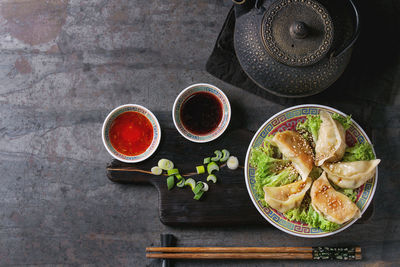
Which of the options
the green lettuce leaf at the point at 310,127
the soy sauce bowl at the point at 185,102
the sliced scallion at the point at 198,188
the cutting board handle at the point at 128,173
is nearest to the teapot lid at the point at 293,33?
the green lettuce leaf at the point at 310,127

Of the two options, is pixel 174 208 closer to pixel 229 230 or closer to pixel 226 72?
pixel 229 230

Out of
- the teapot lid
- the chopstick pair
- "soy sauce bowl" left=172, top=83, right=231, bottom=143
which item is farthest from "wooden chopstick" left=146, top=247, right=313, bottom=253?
the teapot lid

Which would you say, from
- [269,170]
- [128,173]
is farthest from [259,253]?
[128,173]

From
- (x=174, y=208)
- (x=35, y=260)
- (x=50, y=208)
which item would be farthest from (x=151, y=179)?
(x=35, y=260)

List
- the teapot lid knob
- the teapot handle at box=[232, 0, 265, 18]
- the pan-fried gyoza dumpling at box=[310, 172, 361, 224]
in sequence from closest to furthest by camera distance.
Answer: the teapot lid knob → the teapot handle at box=[232, 0, 265, 18] → the pan-fried gyoza dumpling at box=[310, 172, 361, 224]

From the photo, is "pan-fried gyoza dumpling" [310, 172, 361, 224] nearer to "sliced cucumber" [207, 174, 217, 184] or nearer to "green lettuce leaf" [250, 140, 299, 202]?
"green lettuce leaf" [250, 140, 299, 202]

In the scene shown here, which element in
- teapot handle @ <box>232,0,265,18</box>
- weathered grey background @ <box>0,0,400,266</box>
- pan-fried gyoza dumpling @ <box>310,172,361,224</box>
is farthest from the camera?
weathered grey background @ <box>0,0,400,266</box>

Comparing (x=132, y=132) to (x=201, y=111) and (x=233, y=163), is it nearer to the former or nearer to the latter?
(x=201, y=111)
